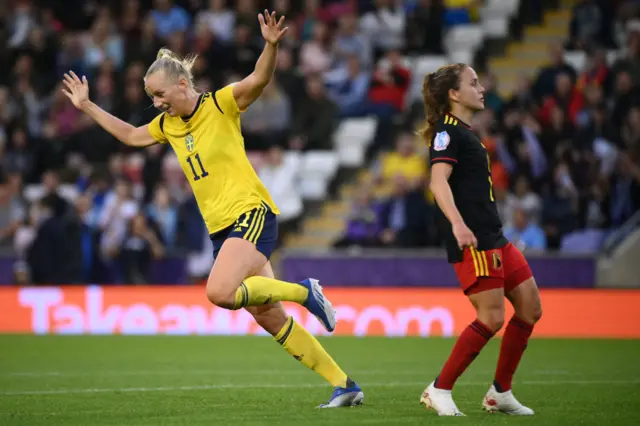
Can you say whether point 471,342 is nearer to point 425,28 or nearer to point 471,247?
point 471,247

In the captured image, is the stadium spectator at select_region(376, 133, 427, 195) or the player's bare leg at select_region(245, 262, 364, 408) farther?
the stadium spectator at select_region(376, 133, 427, 195)

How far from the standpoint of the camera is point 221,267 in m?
7.49

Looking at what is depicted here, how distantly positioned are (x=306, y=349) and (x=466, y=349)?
1105 mm

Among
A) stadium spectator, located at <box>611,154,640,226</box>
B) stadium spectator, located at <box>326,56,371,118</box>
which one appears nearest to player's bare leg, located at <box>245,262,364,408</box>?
stadium spectator, located at <box>611,154,640,226</box>

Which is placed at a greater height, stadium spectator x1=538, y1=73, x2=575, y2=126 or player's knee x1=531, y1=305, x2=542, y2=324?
stadium spectator x1=538, y1=73, x2=575, y2=126

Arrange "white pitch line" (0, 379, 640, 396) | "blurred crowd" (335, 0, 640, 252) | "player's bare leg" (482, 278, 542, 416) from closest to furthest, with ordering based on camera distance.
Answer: "player's bare leg" (482, 278, 542, 416) → "white pitch line" (0, 379, 640, 396) → "blurred crowd" (335, 0, 640, 252)

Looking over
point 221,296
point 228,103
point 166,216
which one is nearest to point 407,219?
point 166,216

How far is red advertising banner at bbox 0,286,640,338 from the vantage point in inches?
585

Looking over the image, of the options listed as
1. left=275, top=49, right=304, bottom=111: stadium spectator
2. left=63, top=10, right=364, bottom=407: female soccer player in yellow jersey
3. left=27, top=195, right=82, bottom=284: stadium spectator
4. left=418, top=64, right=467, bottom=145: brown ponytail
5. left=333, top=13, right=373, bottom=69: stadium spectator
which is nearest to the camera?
left=63, top=10, right=364, bottom=407: female soccer player in yellow jersey

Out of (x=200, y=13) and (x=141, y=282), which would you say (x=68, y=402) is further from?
(x=200, y=13)

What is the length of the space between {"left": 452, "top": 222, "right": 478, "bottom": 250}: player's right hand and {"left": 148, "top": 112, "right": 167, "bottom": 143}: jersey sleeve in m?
2.18

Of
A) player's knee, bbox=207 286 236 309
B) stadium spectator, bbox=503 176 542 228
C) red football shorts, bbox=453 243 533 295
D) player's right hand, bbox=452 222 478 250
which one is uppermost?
player's right hand, bbox=452 222 478 250

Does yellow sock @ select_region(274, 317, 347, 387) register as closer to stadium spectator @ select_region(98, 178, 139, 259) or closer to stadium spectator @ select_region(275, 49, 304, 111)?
stadium spectator @ select_region(98, 178, 139, 259)

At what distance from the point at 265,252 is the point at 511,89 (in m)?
12.4
